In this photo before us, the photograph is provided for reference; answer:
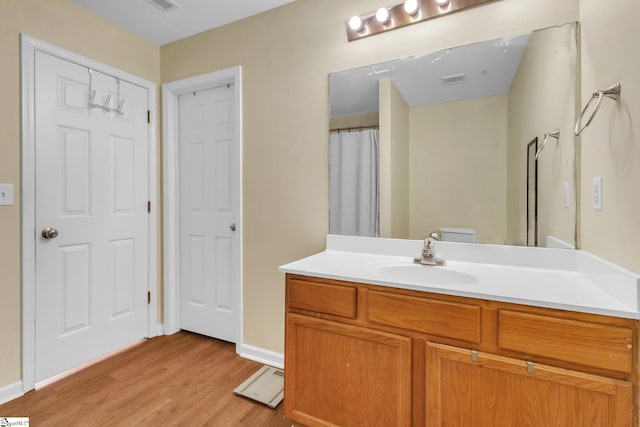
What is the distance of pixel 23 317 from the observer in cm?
184

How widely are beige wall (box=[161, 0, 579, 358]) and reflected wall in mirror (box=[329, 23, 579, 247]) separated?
160 mm

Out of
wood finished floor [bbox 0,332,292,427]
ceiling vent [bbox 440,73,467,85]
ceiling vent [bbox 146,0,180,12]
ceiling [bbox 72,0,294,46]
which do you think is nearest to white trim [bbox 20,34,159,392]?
wood finished floor [bbox 0,332,292,427]

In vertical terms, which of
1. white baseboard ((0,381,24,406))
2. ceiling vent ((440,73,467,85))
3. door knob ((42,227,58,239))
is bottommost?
white baseboard ((0,381,24,406))

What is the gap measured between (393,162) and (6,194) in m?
2.19

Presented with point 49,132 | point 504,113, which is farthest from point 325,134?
point 49,132

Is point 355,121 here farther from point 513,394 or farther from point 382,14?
point 513,394

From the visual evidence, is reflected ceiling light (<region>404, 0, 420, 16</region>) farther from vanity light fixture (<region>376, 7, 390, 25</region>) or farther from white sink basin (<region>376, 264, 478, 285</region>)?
white sink basin (<region>376, 264, 478, 285</region>)

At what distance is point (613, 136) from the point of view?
1.09 m

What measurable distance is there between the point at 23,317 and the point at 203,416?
123 cm

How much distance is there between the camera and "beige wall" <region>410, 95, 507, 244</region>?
1.56 meters

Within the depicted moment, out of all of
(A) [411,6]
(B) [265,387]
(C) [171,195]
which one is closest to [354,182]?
(A) [411,6]

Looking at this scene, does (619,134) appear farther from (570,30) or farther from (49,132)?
(49,132)

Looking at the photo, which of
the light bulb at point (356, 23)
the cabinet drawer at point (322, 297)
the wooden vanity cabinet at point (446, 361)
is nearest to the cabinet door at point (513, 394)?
the wooden vanity cabinet at point (446, 361)

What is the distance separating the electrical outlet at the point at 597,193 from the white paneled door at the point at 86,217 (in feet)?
9.23
